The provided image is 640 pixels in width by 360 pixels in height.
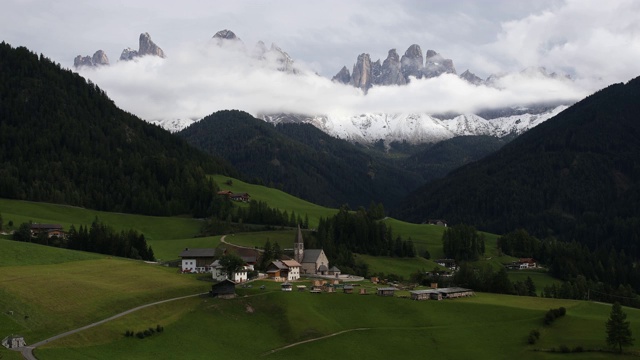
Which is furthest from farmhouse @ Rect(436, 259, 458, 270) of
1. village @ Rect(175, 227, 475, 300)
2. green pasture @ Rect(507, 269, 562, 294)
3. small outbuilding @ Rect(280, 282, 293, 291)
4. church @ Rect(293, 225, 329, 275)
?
small outbuilding @ Rect(280, 282, 293, 291)

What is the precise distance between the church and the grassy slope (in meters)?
40.1

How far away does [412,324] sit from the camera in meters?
104

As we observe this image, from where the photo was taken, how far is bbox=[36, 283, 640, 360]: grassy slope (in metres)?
88.5

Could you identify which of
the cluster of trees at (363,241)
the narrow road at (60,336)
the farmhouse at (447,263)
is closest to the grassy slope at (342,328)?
the narrow road at (60,336)

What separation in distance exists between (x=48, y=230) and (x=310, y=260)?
62.7 meters

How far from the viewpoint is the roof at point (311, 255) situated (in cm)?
15749

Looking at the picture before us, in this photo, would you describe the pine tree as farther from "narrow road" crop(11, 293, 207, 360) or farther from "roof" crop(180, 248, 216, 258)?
"roof" crop(180, 248, 216, 258)

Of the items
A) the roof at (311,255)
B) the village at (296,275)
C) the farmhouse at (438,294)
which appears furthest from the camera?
the roof at (311,255)

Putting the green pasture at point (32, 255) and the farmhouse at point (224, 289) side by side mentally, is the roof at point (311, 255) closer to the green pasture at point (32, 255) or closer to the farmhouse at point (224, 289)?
the green pasture at point (32, 255)

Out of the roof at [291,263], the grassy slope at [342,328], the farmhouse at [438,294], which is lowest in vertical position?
the grassy slope at [342,328]

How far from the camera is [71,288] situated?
103 m

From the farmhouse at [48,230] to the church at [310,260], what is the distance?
56309mm

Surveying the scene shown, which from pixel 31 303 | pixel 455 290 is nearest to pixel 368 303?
pixel 455 290

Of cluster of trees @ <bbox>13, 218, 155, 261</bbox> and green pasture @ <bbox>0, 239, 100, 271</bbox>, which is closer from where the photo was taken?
green pasture @ <bbox>0, 239, 100, 271</bbox>
